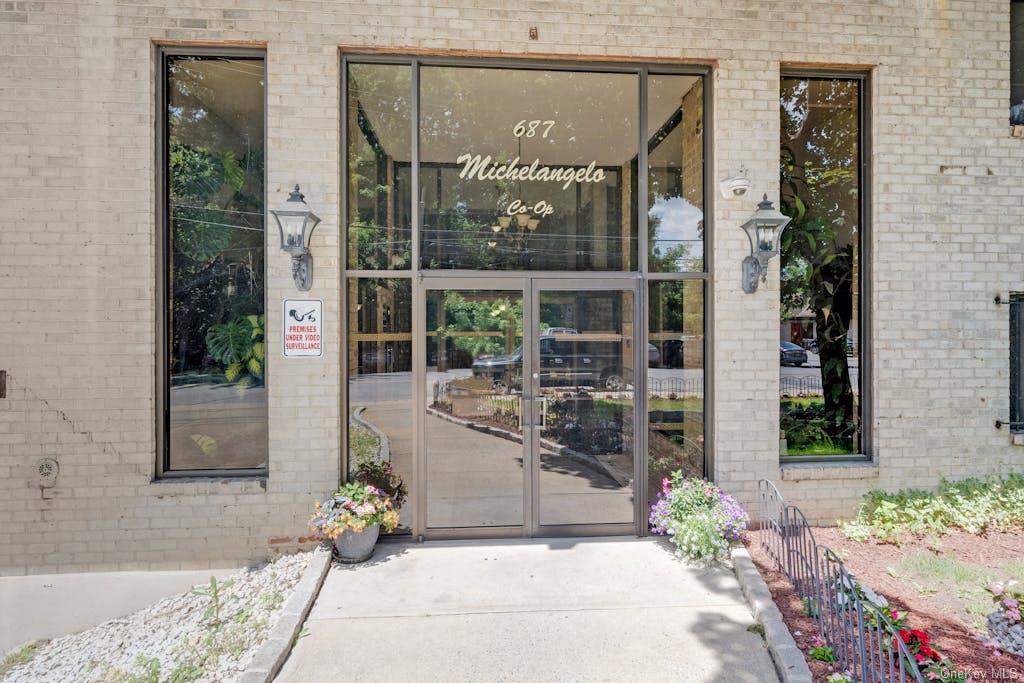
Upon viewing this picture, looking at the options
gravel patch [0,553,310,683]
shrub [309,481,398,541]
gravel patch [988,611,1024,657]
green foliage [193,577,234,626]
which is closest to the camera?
gravel patch [988,611,1024,657]

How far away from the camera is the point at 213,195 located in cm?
473

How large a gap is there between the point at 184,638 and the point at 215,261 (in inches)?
119

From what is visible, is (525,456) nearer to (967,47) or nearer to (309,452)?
(309,452)

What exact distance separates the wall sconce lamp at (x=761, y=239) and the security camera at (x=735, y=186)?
0.67 ft

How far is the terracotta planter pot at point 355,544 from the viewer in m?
4.25

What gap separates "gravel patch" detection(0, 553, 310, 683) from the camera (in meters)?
3.28

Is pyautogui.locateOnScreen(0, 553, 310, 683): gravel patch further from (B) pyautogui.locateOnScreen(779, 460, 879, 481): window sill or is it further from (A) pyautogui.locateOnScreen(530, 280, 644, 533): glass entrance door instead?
(B) pyautogui.locateOnScreen(779, 460, 879, 481): window sill

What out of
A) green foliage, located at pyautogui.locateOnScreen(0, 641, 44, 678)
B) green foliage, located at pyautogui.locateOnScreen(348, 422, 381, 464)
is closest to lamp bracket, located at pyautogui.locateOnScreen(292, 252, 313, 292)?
green foliage, located at pyautogui.locateOnScreen(348, 422, 381, 464)

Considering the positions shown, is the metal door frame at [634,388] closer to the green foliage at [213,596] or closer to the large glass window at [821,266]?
the large glass window at [821,266]

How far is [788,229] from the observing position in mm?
5223

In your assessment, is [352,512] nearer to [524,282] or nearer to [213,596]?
[213,596]

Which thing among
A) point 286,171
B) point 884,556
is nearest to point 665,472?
point 884,556

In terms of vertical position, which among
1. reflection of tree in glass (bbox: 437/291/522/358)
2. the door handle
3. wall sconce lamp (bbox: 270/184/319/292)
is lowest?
the door handle

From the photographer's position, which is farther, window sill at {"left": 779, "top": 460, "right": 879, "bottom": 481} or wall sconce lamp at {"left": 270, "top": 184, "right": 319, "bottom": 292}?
window sill at {"left": 779, "top": 460, "right": 879, "bottom": 481}
